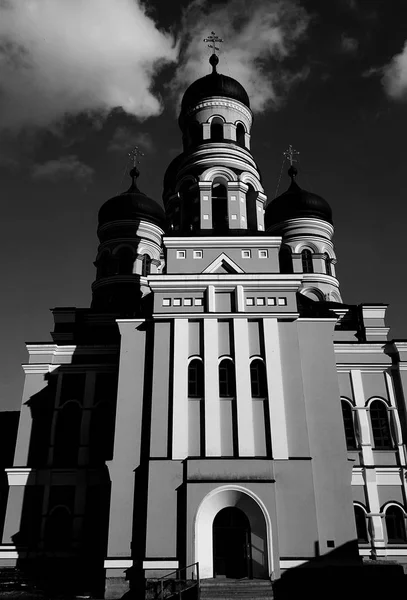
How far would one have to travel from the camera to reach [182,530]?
13570 millimetres

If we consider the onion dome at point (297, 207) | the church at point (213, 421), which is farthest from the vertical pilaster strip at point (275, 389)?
the onion dome at point (297, 207)

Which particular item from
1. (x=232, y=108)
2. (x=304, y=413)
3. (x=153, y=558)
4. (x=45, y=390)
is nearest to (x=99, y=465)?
(x=45, y=390)

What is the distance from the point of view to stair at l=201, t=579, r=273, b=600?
12164 millimetres

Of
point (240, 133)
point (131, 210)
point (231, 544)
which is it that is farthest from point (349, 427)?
point (131, 210)

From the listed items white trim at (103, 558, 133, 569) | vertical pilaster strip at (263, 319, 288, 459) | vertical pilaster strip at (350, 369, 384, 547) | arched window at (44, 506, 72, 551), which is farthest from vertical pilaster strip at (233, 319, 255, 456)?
arched window at (44, 506, 72, 551)

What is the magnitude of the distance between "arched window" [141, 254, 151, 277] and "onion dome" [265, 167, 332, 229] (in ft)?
18.7

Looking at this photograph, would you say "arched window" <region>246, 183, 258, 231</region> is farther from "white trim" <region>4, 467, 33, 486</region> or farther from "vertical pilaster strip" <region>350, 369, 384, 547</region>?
"white trim" <region>4, 467, 33, 486</region>

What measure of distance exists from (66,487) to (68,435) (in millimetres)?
1628

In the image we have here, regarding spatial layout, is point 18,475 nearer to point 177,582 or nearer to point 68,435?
point 68,435

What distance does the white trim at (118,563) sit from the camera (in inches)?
537

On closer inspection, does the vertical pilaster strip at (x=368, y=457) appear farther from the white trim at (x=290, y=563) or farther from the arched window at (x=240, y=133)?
the arched window at (x=240, y=133)

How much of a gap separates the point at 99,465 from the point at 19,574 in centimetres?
371

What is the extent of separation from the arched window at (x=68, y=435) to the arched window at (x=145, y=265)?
8049 mm

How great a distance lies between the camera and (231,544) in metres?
14.0
